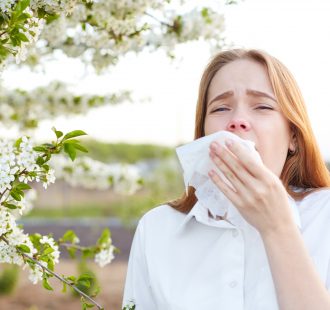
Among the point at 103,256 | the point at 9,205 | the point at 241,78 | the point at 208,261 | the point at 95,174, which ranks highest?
the point at 241,78

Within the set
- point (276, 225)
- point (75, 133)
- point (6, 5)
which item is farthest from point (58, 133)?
point (276, 225)

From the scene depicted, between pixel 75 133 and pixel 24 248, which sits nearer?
pixel 75 133

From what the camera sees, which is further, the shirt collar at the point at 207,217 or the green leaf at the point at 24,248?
the green leaf at the point at 24,248

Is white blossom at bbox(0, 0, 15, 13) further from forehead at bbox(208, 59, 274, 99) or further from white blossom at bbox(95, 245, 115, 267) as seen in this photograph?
white blossom at bbox(95, 245, 115, 267)

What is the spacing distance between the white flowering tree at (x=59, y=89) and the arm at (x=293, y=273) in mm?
461

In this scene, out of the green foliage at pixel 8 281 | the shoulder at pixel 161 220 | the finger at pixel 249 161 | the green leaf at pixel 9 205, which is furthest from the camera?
the green foliage at pixel 8 281

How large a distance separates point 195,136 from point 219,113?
251 millimetres

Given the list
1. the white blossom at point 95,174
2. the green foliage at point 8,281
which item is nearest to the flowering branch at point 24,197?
the white blossom at point 95,174

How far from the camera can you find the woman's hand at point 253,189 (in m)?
1.33

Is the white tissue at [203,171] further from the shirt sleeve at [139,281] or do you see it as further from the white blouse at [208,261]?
the shirt sleeve at [139,281]

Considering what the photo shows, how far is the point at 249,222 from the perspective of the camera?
1.38 meters

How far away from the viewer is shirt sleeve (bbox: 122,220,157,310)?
5.45ft

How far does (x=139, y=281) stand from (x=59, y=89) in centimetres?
215

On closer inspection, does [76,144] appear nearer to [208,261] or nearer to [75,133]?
[75,133]
